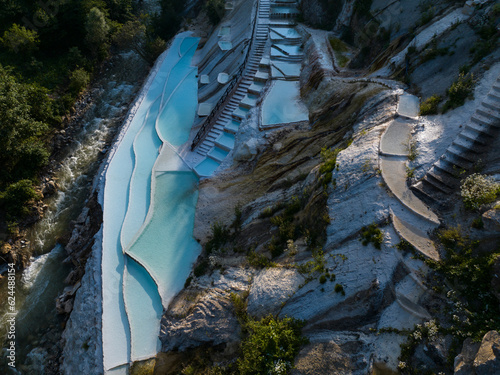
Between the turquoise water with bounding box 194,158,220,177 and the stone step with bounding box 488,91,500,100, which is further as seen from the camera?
the turquoise water with bounding box 194,158,220,177

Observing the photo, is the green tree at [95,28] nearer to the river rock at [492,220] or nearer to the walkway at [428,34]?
the walkway at [428,34]

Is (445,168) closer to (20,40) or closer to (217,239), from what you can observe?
(217,239)

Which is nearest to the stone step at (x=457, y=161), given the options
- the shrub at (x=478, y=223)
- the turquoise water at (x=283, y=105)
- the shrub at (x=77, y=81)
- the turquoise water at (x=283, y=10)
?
the shrub at (x=478, y=223)

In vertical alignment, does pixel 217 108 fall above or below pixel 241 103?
below

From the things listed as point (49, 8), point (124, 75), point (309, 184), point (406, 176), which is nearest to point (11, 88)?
point (124, 75)

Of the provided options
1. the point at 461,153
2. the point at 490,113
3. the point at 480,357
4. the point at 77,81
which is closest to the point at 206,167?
the point at 461,153

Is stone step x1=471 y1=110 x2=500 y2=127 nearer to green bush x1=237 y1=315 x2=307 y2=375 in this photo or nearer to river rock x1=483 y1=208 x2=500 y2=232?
river rock x1=483 y1=208 x2=500 y2=232

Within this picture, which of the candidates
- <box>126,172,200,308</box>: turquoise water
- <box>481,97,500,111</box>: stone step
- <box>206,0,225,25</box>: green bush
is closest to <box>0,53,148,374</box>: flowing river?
<box>126,172,200,308</box>: turquoise water
